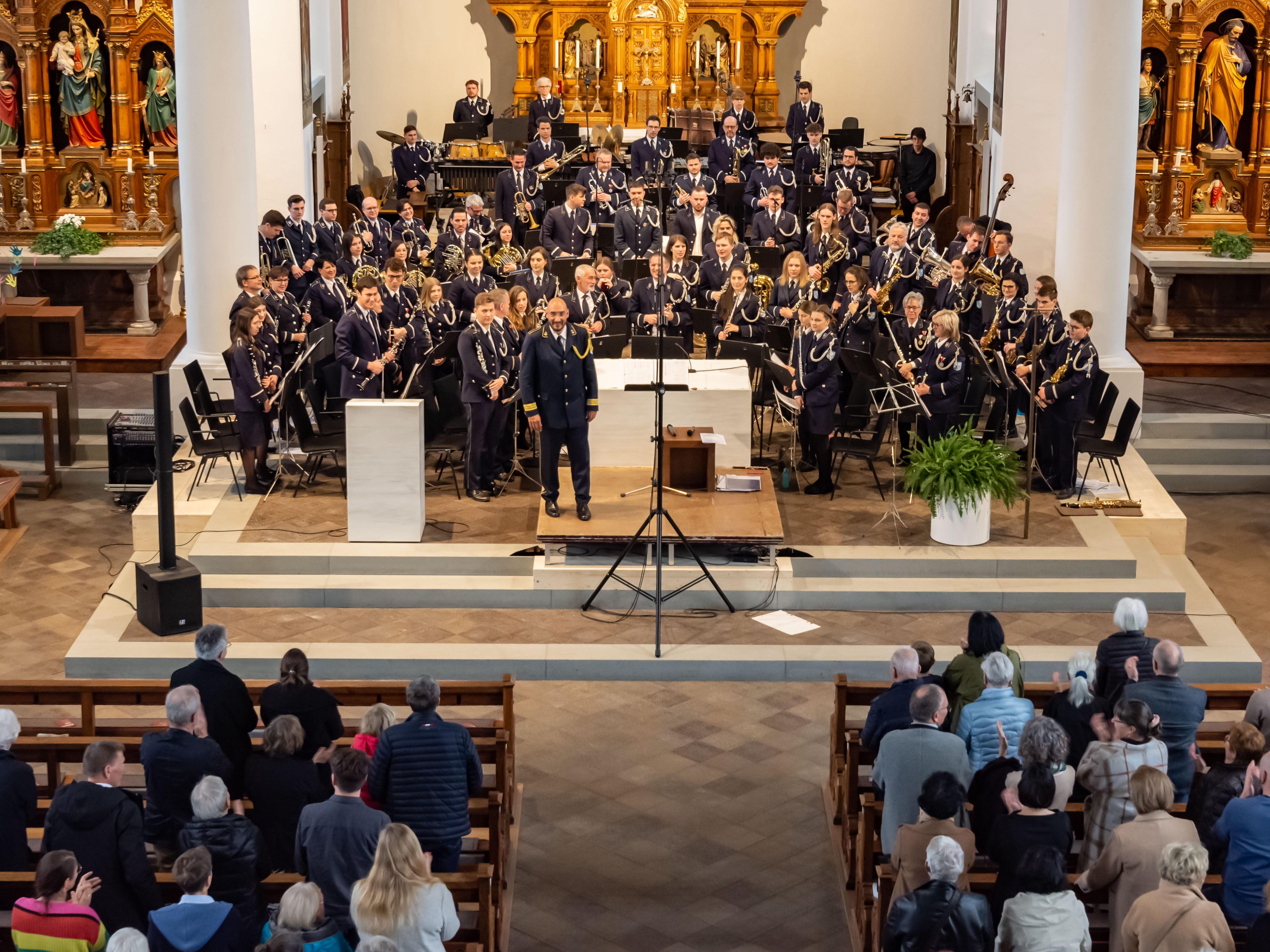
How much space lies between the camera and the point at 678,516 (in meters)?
11.2

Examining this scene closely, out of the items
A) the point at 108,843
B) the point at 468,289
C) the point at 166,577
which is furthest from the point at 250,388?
the point at 108,843

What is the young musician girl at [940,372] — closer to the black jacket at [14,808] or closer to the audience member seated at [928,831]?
the audience member seated at [928,831]

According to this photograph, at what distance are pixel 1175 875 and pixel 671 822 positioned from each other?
3.35 meters

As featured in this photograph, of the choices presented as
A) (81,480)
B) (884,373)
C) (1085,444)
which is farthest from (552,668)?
(81,480)

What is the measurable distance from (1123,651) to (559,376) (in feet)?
15.0

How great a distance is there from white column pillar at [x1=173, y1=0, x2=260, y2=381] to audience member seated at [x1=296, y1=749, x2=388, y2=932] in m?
8.62

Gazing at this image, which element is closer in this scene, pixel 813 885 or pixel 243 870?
pixel 243 870

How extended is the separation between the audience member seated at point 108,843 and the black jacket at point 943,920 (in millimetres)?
2631

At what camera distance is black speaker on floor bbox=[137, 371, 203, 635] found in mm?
10148

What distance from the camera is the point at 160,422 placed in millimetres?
10148

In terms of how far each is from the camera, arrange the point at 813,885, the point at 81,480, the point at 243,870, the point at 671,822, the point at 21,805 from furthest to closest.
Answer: the point at 81,480 < the point at 671,822 < the point at 813,885 < the point at 21,805 < the point at 243,870

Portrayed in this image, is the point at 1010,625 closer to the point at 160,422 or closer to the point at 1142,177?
the point at 160,422

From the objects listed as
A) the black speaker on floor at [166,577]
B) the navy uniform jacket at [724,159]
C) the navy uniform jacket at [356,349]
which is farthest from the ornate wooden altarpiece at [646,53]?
the black speaker on floor at [166,577]

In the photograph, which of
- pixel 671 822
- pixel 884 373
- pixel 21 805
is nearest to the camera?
pixel 21 805
